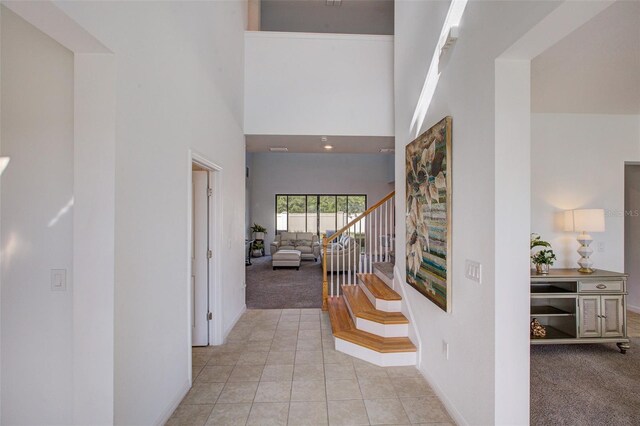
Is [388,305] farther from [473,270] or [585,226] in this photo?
[585,226]

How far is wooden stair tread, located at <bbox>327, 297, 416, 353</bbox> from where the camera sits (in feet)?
9.39

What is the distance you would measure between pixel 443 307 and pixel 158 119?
242 centimetres

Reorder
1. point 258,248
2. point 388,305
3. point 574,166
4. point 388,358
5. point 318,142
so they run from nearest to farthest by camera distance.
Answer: point 388,358 → point 388,305 → point 574,166 → point 318,142 → point 258,248

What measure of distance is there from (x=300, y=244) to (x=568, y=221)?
721 centimetres

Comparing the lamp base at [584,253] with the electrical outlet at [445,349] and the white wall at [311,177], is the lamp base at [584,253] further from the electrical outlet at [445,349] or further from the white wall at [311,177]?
the white wall at [311,177]

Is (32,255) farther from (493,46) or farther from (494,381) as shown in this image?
(493,46)

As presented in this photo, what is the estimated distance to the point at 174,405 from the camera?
2203 mm

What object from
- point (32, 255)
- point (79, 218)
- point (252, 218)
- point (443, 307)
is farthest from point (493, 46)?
point (252, 218)

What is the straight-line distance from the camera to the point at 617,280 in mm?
2938

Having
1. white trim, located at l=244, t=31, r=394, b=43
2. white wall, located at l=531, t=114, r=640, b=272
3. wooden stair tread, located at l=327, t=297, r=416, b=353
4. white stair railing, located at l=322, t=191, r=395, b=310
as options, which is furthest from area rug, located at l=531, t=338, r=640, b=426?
white trim, located at l=244, t=31, r=394, b=43

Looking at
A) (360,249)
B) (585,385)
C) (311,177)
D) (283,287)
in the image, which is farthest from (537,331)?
(311,177)

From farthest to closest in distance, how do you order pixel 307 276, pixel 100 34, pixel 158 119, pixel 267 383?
pixel 307 276 → pixel 267 383 → pixel 158 119 → pixel 100 34

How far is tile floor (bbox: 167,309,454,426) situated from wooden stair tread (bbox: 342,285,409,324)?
17.3 inches

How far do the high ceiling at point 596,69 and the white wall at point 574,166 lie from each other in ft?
0.58
